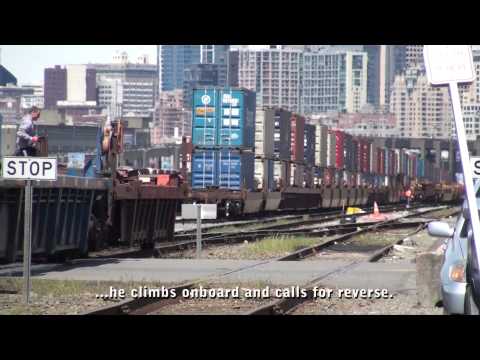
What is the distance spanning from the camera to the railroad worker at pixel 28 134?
62.0 feet

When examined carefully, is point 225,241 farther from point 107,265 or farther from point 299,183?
point 299,183

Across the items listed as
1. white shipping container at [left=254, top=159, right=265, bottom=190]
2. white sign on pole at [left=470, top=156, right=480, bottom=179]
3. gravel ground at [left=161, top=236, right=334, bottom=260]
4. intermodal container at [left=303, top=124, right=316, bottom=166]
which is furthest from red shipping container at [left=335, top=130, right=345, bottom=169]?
white sign on pole at [left=470, top=156, right=480, bottom=179]

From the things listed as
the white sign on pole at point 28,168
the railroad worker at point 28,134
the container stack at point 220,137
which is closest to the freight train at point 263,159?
the container stack at point 220,137

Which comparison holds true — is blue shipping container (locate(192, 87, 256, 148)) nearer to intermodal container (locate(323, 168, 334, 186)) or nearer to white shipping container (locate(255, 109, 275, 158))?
white shipping container (locate(255, 109, 275, 158))

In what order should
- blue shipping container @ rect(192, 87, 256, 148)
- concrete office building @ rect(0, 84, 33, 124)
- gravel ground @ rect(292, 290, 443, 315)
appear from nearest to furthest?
1. gravel ground @ rect(292, 290, 443, 315)
2. concrete office building @ rect(0, 84, 33, 124)
3. blue shipping container @ rect(192, 87, 256, 148)

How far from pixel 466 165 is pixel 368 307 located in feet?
19.0

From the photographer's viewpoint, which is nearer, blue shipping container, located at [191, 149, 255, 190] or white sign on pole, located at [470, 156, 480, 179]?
white sign on pole, located at [470, 156, 480, 179]

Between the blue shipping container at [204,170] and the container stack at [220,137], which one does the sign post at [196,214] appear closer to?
the container stack at [220,137]

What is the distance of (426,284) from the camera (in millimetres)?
14398

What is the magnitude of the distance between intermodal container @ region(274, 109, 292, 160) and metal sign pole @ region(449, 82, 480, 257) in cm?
4360

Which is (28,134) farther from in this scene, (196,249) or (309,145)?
(309,145)

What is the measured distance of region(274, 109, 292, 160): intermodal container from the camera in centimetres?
5358

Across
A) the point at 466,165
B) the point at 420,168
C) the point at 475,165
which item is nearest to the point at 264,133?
the point at 475,165
